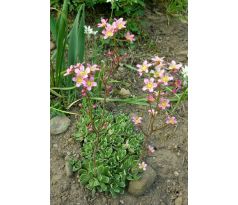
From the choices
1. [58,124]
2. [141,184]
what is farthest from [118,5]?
[141,184]

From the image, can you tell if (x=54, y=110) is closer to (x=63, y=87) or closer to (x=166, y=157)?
(x=63, y=87)

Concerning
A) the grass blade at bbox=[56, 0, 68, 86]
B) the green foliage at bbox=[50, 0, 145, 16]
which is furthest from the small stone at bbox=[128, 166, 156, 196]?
the green foliage at bbox=[50, 0, 145, 16]

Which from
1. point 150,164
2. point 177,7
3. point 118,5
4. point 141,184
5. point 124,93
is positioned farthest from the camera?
point 177,7

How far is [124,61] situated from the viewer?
8.96 feet

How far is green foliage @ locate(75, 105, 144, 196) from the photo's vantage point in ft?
6.52

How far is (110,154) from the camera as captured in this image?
2.06 m

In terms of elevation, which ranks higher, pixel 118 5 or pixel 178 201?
pixel 118 5

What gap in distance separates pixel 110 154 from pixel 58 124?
37 cm

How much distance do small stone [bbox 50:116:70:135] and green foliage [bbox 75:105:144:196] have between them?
7cm

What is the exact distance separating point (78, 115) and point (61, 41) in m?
0.40

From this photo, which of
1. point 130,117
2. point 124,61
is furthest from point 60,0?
point 130,117

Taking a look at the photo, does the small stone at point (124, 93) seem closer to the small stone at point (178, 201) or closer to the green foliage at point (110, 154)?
the green foliage at point (110, 154)

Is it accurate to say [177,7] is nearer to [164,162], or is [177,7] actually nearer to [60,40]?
[60,40]

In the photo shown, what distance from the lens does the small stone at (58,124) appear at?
7.41ft
